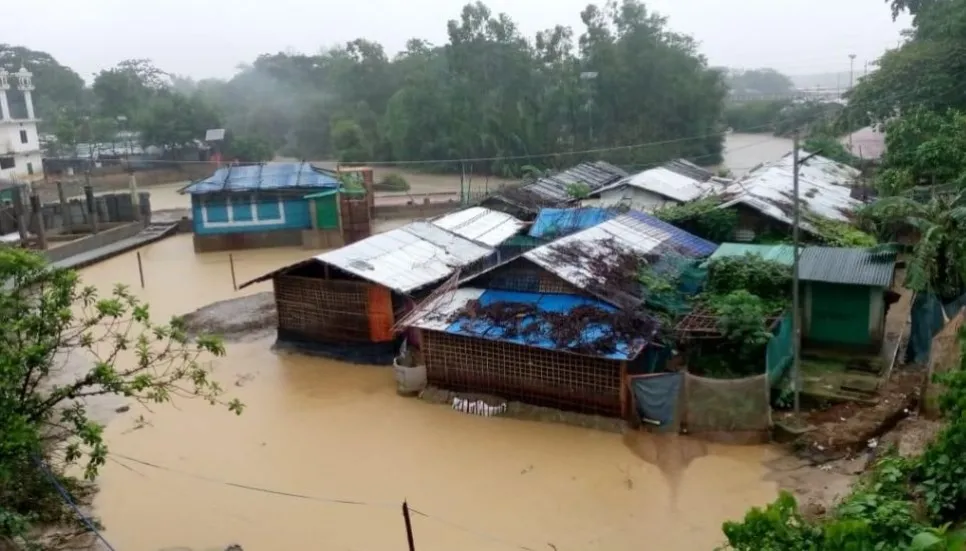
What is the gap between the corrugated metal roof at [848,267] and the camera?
13156mm

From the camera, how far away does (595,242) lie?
50.1 ft

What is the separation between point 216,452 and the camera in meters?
12.1

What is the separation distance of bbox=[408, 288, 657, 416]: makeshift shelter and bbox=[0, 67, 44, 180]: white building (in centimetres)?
4073

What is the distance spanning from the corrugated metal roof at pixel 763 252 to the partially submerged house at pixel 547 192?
26.1 ft

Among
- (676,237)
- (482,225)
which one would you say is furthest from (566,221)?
(676,237)

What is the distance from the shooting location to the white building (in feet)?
149

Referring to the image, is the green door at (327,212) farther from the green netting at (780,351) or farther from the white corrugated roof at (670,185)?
the green netting at (780,351)

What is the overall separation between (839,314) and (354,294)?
29.0 ft

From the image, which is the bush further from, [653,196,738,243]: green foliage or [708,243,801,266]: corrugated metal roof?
[708,243,801,266]: corrugated metal roof

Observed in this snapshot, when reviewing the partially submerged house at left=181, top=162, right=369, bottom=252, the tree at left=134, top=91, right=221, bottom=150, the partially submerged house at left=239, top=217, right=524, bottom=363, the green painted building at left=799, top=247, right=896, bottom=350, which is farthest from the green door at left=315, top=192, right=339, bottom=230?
the tree at left=134, top=91, right=221, bottom=150

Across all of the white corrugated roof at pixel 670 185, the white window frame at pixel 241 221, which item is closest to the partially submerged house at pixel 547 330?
the white corrugated roof at pixel 670 185

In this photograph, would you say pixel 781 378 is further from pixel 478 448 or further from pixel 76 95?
pixel 76 95

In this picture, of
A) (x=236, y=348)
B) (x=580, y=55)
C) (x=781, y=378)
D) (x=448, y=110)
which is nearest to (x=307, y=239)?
(x=236, y=348)

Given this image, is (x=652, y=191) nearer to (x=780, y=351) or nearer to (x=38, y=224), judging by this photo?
(x=780, y=351)
